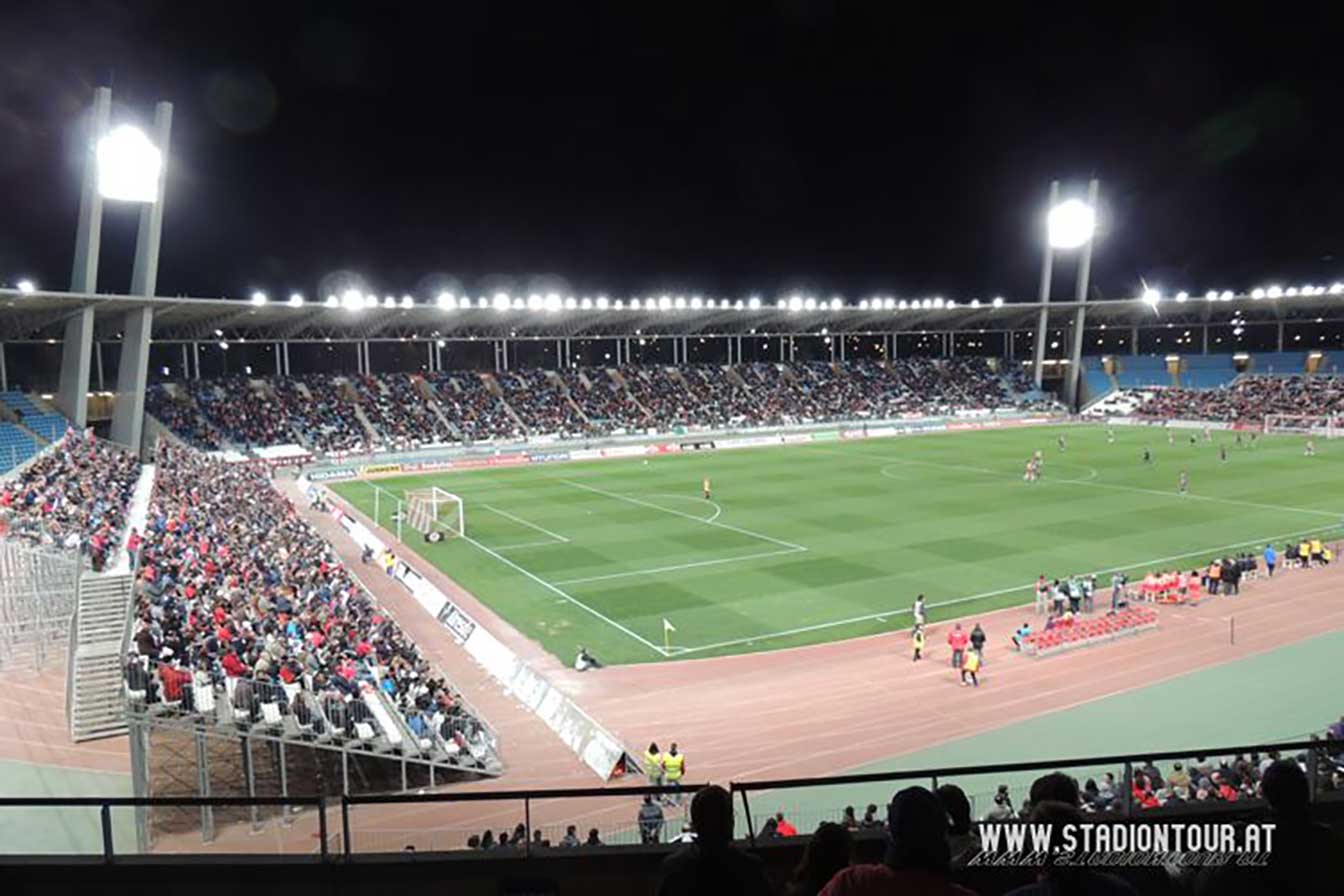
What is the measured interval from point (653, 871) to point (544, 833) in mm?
9220

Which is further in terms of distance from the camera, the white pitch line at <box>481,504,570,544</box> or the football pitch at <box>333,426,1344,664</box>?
the white pitch line at <box>481,504,570,544</box>

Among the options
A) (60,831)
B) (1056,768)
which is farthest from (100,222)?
(1056,768)

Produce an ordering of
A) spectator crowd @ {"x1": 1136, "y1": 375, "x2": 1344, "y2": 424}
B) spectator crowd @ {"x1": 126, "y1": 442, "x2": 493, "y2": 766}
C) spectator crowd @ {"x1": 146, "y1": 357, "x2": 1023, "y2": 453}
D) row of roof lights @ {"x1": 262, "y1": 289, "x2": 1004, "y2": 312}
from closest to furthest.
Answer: spectator crowd @ {"x1": 126, "y1": 442, "x2": 493, "y2": 766}, row of roof lights @ {"x1": 262, "y1": 289, "x2": 1004, "y2": 312}, spectator crowd @ {"x1": 146, "y1": 357, "x2": 1023, "y2": 453}, spectator crowd @ {"x1": 1136, "y1": 375, "x2": 1344, "y2": 424}

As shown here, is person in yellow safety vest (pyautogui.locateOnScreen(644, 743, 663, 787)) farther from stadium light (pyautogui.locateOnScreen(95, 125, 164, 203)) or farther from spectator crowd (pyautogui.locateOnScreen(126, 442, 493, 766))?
stadium light (pyautogui.locateOnScreen(95, 125, 164, 203))

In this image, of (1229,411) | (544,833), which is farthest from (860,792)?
(1229,411)

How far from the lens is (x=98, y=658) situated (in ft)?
59.5

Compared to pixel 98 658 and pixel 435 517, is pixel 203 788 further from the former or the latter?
pixel 435 517

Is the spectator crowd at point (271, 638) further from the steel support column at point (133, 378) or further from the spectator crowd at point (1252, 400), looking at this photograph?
the spectator crowd at point (1252, 400)

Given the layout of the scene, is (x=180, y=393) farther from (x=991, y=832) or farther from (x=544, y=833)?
(x=991, y=832)

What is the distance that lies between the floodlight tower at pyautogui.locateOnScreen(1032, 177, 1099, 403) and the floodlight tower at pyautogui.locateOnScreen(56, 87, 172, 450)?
73.2 m

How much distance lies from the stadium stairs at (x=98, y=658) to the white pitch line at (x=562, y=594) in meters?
11.7

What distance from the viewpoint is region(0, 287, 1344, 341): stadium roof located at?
167 ft

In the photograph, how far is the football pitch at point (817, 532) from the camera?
2730 cm

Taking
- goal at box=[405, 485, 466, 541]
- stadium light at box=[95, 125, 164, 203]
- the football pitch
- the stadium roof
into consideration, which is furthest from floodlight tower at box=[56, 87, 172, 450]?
goal at box=[405, 485, 466, 541]
